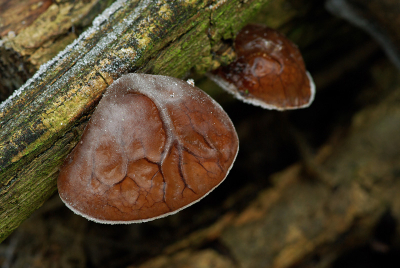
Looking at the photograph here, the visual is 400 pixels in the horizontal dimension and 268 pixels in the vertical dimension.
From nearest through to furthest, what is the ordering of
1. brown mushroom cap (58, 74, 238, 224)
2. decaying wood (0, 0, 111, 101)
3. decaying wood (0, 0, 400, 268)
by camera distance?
brown mushroom cap (58, 74, 238, 224)
decaying wood (0, 0, 111, 101)
decaying wood (0, 0, 400, 268)

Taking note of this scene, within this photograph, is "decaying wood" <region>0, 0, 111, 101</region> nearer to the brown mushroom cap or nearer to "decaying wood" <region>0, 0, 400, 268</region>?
Result: the brown mushroom cap

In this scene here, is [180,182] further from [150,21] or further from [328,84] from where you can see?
[328,84]

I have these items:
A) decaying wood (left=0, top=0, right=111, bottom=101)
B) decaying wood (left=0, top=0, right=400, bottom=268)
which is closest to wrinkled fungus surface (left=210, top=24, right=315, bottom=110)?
decaying wood (left=0, top=0, right=400, bottom=268)

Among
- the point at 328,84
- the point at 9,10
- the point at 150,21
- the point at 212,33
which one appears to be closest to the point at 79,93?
the point at 150,21

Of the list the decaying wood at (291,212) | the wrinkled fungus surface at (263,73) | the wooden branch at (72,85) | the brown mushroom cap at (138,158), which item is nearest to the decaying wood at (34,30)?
the wooden branch at (72,85)

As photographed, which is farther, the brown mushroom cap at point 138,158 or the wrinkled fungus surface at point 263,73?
the wrinkled fungus surface at point 263,73

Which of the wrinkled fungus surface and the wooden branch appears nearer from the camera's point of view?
the wooden branch

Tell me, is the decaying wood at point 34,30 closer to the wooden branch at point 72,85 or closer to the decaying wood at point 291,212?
the wooden branch at point 72,85
